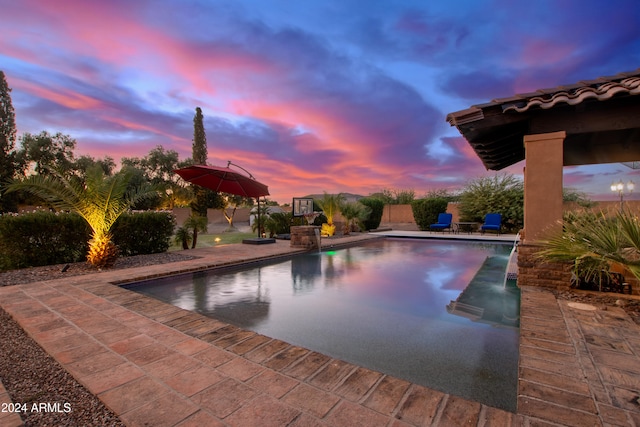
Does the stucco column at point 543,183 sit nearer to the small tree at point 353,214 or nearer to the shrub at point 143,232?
the shrub at point 143,232

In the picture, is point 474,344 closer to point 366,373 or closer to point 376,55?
point 366,373

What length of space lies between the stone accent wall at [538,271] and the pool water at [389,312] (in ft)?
1.25

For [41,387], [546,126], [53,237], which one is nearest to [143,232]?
[53,237]

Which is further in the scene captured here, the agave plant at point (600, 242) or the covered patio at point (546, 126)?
the covered patio at point (546, 126)

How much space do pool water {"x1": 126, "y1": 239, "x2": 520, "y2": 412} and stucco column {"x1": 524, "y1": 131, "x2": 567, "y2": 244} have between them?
1236 millimetres

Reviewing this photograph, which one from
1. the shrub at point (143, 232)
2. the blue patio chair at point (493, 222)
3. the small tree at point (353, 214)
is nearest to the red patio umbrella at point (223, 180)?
the shrub at point (143, 232)

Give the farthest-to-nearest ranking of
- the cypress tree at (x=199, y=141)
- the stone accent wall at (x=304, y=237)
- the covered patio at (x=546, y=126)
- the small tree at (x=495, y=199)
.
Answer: the cypress tree at (x=199, y=141) → the small tree at (x=495, y=199) → the stone accent wall at (x=304, y=237) → the covered patio at (x=546, y=126)

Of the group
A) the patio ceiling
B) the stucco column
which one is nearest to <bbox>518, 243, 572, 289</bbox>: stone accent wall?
the stucco column

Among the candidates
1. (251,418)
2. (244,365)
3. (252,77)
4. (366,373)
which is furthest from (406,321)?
(252,77)

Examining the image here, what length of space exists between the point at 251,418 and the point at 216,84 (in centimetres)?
1247

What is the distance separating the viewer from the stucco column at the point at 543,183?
4332 mm

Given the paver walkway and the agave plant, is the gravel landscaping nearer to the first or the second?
the paver walkway

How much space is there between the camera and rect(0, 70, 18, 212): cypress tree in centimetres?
1847

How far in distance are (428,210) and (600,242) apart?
14.5 meters
